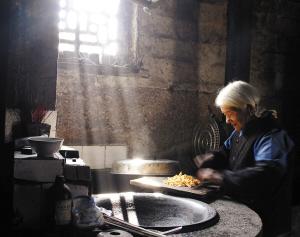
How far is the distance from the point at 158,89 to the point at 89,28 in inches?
65.4

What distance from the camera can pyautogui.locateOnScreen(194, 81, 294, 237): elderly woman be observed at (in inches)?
130

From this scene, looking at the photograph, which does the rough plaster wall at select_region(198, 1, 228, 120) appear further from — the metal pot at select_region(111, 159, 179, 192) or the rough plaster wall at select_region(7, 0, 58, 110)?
the rough plaster wall at select_region(7, 0, 58, 110)

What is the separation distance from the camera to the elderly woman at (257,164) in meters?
3.31

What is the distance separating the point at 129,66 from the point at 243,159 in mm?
3256

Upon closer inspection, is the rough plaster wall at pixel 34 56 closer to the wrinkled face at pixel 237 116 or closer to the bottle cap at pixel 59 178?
the bottle cap at pixel 59 178

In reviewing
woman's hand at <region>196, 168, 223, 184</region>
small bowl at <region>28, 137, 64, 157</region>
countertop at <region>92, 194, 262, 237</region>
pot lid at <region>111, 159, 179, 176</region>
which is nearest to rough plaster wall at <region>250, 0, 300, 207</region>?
pot lid at <region>111, 159, 179, 176</region>

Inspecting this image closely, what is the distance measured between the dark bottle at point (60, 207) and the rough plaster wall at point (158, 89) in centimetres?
371

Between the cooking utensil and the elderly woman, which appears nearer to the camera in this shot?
the cooking utensil

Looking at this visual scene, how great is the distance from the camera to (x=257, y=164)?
3367mm

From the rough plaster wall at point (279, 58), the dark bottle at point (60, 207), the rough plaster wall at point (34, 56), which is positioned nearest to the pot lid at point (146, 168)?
the rough plaster wall at point (34, 56)

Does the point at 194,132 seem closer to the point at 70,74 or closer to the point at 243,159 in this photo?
the point at 70,74

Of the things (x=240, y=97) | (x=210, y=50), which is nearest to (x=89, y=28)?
(x=210, y=50)

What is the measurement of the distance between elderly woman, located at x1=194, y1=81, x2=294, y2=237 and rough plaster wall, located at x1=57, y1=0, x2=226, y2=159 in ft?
8.79

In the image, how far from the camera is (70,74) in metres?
5.94
